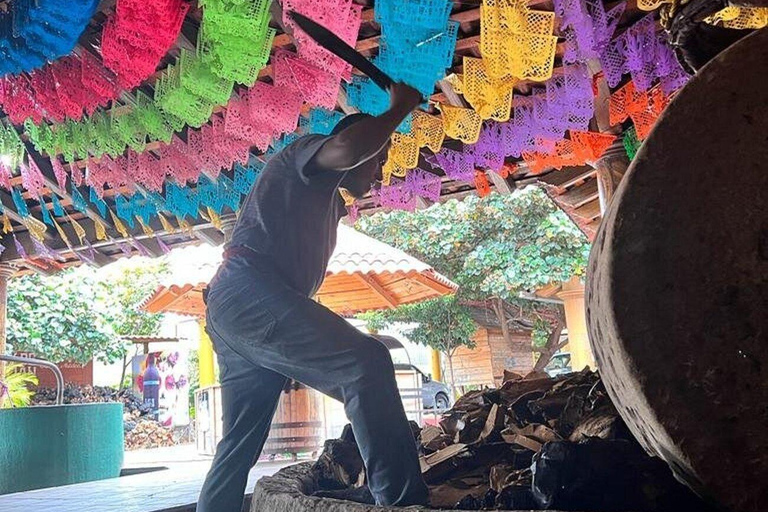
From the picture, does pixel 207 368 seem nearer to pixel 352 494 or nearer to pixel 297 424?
pixel 297 424

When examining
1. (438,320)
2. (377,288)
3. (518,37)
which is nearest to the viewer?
(518,37)

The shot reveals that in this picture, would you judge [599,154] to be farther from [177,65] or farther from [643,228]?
[643,228]

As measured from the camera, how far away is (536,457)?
47.4 inches

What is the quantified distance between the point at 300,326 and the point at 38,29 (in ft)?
7.75

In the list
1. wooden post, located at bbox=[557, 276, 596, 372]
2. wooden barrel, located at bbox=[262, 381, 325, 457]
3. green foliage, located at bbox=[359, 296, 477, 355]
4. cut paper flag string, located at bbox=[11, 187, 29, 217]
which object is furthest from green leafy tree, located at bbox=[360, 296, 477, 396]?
cut paper flag string, located at bbox=[11, 187, 29, 217]

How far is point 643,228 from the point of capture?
3.15 feet

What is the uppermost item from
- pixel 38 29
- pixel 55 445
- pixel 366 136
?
pixel 38 29

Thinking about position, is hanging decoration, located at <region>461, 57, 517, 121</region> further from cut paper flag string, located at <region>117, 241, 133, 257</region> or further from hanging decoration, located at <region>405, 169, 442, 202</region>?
cut paper flag string, located at <region>117, 241, 133, 257</region>

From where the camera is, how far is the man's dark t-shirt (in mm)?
2066

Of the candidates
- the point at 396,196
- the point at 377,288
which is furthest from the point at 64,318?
the point at 396,196

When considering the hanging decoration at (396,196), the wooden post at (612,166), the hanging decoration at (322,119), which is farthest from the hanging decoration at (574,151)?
the hanging decoration at (322,119)

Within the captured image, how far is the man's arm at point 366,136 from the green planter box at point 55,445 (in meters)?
5.10

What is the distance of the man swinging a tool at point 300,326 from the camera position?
1.67 meters

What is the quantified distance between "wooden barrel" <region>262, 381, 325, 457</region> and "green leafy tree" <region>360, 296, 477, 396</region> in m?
8.67
